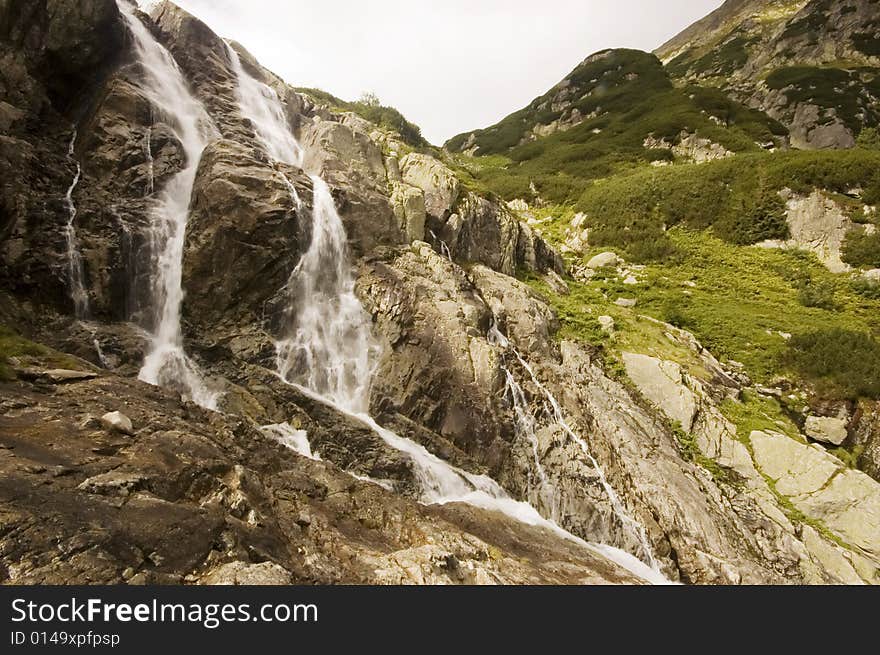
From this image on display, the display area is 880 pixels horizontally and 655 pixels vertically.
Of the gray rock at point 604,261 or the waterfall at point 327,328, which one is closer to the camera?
the waterfall at point 327,328

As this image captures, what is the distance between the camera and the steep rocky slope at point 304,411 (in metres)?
7.70

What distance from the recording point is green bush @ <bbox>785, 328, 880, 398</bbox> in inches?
680

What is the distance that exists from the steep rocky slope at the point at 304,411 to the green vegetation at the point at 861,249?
17292 mm

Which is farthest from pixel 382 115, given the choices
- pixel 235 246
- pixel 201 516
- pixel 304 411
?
pixel 201 516

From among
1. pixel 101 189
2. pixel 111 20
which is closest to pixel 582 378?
pixel 101 189

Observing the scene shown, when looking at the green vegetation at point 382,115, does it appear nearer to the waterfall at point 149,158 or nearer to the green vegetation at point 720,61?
the waterfall at point 149,158

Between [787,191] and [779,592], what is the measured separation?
38.1 m

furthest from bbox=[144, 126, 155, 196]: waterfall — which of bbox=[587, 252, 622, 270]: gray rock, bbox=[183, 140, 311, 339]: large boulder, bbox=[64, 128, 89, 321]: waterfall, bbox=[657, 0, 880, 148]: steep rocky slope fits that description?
bbox=[657, 0, 880, 148]: steep rocky slope

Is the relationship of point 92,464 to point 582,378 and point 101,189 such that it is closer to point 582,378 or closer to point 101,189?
point 101,189

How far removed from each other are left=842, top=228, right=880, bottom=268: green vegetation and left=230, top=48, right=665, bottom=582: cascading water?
28979 millimetres

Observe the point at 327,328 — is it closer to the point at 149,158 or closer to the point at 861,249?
the point at 149,158

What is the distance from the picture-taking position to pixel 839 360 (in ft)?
60.6

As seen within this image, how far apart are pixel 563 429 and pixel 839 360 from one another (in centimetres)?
1249

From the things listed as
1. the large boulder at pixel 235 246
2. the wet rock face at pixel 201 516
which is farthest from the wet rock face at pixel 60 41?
the wet rock face at pixel 201 516
